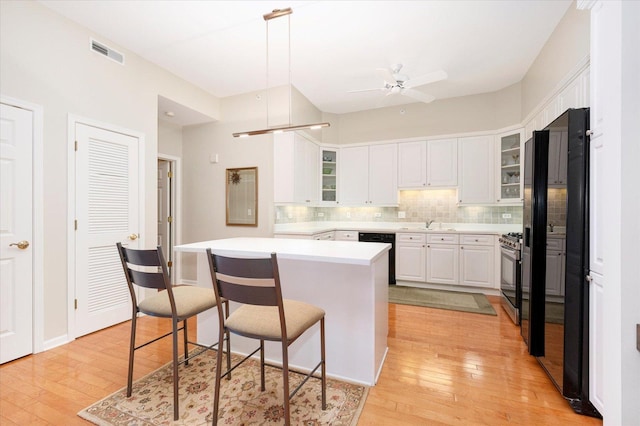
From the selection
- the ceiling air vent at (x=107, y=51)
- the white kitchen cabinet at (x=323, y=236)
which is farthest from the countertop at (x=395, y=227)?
the ceiling air vent at (x=107, y=51)

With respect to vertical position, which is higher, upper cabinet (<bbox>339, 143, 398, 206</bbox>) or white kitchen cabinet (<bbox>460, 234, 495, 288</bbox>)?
upper cabinet (<bbox>339, 143, 398, 206</bbox>)

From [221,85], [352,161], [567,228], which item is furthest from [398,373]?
[221,85]

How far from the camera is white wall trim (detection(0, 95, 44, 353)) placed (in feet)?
8.29

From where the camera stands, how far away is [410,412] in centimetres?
179

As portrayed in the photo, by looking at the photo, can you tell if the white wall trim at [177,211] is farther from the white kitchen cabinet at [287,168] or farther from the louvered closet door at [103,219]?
the white kitchen cabinet at [287,168]

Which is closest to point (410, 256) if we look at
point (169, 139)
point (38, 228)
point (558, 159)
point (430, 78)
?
point (430, 78)

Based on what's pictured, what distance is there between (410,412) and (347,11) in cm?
330

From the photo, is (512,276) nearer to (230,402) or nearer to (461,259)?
(461,259)

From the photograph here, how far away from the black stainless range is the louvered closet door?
14.2 ft

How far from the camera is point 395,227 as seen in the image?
523cm

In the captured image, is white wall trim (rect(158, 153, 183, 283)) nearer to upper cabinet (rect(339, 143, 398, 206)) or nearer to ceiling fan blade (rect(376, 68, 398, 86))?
upper cabinet (rect(339, 143, 398, 206))

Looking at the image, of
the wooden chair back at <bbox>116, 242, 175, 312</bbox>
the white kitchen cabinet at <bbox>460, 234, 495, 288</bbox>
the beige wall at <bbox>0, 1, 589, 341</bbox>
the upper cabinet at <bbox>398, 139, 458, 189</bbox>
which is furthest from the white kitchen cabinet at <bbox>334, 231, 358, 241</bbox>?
the wooden chair back at <bbox>116, 242, 175, 312</bbox>

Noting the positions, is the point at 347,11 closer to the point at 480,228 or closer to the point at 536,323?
the point at 536,323

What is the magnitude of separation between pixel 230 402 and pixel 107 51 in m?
3.64
